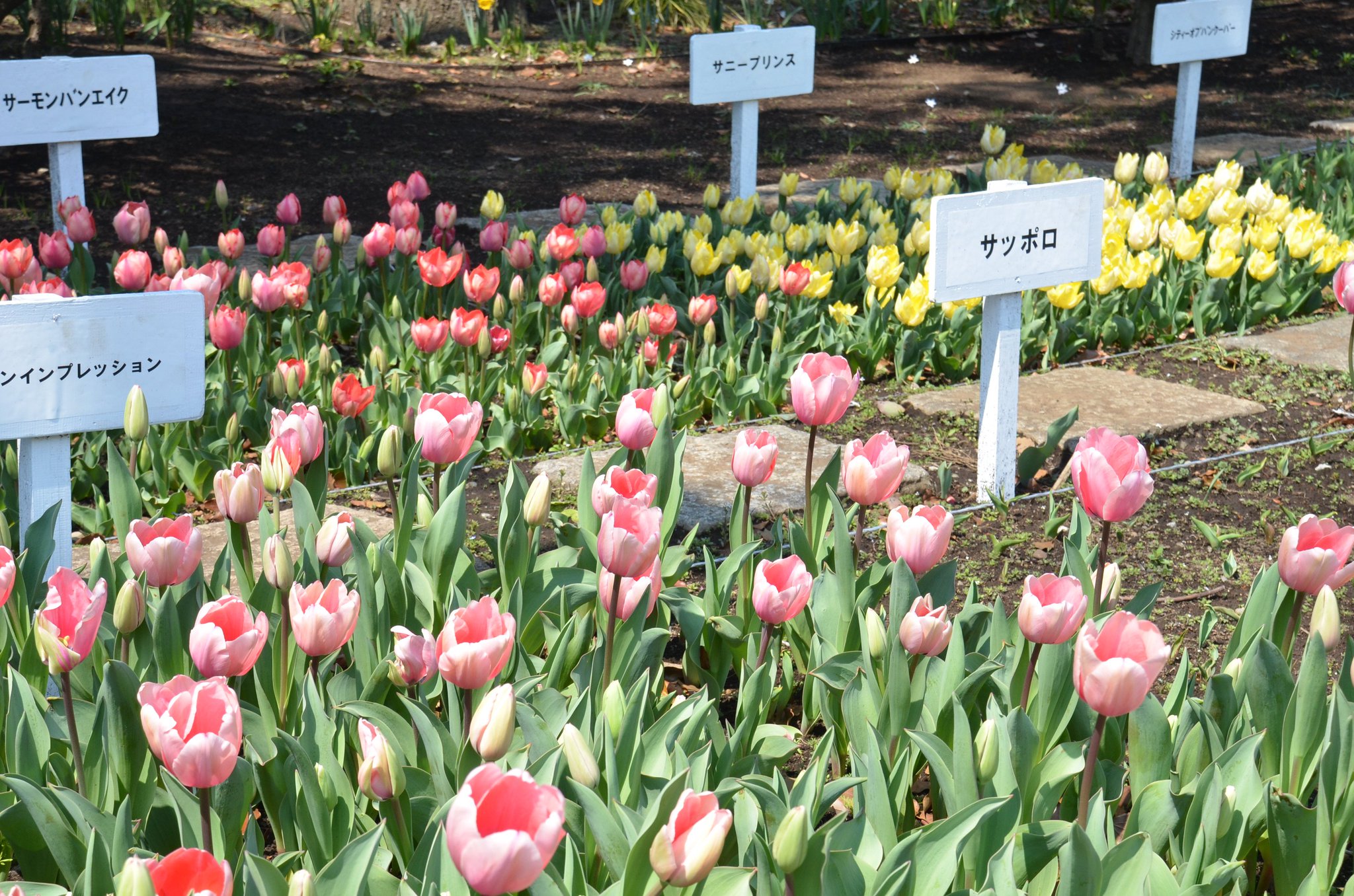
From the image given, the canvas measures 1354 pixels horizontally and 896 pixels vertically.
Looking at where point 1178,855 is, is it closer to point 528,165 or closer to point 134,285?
point 134,285

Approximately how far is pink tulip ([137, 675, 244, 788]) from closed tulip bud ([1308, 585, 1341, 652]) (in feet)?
4.19

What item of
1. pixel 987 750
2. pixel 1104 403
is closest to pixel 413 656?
pixel 987 750

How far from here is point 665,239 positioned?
189 inches

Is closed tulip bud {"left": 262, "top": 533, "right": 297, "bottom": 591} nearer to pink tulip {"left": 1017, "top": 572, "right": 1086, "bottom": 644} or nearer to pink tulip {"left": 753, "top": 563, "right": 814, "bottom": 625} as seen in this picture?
pink tulip {"left": 753, "top": 563, "right": 814, "bottom": 625}

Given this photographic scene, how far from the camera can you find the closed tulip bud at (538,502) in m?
2.15

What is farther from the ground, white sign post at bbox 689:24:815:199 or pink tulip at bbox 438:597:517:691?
white sign post at bbox 689:24:815:199

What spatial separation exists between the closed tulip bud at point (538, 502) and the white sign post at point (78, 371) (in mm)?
583

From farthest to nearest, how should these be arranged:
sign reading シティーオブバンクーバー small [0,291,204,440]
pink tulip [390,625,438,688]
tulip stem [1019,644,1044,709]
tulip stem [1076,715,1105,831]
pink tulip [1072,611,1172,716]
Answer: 1. sign reading シティーオブバンクーバー small [0,291,204,440]
2. tulip stem [1019,644,1044,709]
3. pink tulip [390,625,438,688]
4. tulip stem [1076,715,1105,831]
5. pink tulip [1072,611,1172,716]

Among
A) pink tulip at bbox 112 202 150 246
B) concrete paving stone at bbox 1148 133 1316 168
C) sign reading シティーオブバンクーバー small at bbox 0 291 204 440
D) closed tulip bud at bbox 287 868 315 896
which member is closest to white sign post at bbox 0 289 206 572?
sign reading シティーオブバンクーバー small at bbox 0 291 204 440

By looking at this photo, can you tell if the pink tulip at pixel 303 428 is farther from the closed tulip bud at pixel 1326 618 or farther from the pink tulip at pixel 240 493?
the closed tulip bud at pixel 1326 618

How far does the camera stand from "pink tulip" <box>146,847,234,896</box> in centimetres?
122

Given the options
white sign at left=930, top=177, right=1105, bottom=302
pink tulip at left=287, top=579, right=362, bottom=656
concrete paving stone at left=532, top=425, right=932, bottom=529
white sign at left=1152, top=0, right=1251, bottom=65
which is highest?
white sign at left=1152, top=0, right=1251, bottom=65

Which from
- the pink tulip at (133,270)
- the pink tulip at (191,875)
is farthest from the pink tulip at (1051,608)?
the pink tulip at (133,270)

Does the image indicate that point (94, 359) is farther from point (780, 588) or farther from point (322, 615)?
point (780, 588)
